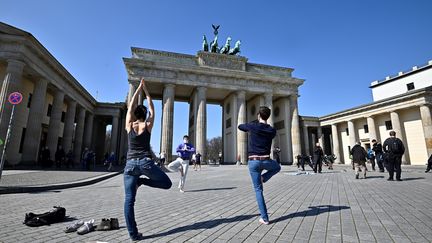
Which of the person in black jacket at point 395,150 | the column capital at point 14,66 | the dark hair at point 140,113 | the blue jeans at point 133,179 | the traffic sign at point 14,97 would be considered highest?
the column capital at point 14,66

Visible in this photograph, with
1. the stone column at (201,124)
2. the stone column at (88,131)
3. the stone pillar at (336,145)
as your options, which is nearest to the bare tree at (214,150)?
the stone pillar at (336,145)

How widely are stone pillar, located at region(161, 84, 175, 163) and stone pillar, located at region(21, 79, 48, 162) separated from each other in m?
13.8

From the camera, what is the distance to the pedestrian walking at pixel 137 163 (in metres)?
2.98

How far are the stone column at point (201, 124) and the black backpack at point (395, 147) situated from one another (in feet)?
77.4

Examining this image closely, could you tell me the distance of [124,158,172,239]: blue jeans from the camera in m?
2.95

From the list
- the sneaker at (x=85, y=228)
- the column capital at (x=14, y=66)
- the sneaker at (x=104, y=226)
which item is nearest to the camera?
the sneaker at (x=85, y=228)

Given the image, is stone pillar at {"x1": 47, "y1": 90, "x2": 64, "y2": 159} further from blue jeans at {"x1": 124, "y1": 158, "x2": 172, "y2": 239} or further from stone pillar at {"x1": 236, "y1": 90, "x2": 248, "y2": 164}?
blue jeans at {"x1": 124, "y1": 158, "x2": 172, "y2": 239}

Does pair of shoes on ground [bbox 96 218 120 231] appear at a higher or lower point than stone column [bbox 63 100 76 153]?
lower

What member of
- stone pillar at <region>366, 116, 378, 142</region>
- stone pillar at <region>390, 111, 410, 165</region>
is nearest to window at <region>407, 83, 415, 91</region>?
stone pillar at <region>366, 116, 378, 142</region>

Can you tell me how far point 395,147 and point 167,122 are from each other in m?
25.6

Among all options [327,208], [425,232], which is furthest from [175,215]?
[425,232]

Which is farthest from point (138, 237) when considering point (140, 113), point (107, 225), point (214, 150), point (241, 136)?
point (214, 150)

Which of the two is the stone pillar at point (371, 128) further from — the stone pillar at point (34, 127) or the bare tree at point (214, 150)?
the bare tree at point (214, 150)

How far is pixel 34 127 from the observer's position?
18.6m
